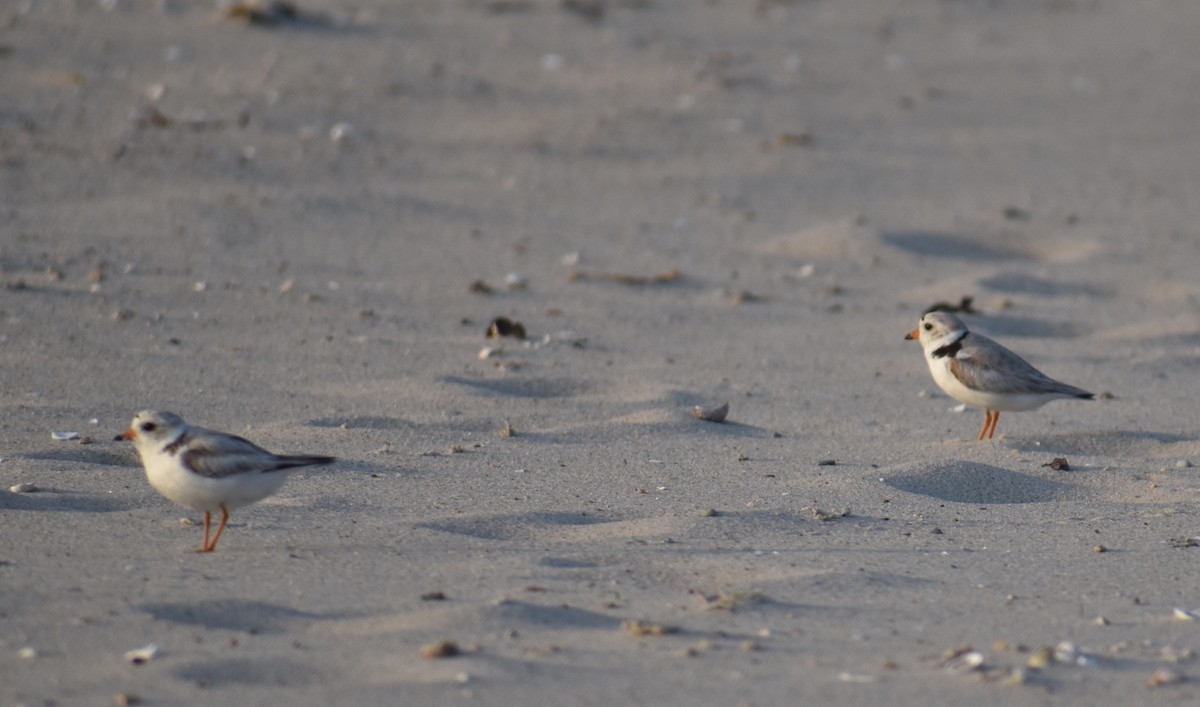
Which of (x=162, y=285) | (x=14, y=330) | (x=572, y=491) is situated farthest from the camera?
(x=162, y=285)

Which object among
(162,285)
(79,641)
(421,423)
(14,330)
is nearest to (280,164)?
(162,285)

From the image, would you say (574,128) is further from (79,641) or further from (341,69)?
(79,641)

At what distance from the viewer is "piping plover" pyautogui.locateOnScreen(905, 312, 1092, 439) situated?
6.45m

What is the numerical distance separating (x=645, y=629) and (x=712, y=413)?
2456mm

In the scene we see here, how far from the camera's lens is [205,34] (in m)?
12.1

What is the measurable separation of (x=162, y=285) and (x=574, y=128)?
167 inches

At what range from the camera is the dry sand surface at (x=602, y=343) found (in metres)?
4.02

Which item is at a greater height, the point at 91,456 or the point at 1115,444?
the point at 1115,444

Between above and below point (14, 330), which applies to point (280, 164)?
above

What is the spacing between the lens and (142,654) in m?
3.78

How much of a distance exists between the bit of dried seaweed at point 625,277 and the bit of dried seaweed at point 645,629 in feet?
15.8

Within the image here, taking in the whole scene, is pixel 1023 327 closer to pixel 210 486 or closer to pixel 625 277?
A: pixel 625 277

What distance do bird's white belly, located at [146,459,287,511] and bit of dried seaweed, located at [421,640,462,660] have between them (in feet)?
3.33

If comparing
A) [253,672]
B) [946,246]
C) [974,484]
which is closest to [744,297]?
[946,246]
